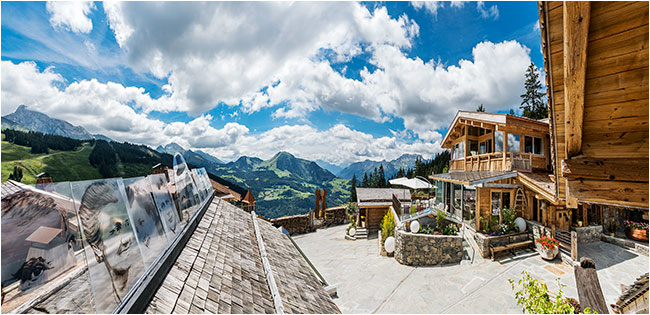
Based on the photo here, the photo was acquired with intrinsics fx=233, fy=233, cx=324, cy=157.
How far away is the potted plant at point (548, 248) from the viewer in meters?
9.49

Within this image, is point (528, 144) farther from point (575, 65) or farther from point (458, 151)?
point (575, 65)

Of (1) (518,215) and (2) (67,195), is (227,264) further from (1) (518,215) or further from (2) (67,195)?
(1) (518,215)

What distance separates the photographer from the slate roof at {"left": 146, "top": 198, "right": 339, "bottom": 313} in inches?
100

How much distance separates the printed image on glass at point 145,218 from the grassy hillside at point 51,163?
98664 mm

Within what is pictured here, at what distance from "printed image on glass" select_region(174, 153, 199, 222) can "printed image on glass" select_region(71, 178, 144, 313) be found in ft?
6.77

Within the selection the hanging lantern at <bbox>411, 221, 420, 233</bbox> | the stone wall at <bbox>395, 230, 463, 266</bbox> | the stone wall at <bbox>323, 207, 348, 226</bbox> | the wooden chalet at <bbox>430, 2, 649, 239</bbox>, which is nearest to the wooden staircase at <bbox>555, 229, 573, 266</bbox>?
the stone wall at <bbox>395, 230, 463, 266</bbox>

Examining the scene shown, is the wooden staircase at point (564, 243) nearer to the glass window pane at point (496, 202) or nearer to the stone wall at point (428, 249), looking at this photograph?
the glass window pane at point (496, 202)

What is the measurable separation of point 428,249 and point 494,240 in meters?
2.85

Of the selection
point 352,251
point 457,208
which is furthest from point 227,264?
point 457,208

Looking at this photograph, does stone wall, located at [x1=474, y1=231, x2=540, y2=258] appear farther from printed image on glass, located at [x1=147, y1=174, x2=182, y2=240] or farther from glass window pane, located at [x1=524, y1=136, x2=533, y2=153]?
printed image on glass, located at [x1=147, y1=174, x2=182, y2=240]

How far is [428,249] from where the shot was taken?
1097cm

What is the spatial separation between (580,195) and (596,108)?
1.07 metres

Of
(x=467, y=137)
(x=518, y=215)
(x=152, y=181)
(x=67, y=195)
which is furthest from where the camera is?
(x=467, y=137)

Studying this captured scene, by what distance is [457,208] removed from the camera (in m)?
13.7
